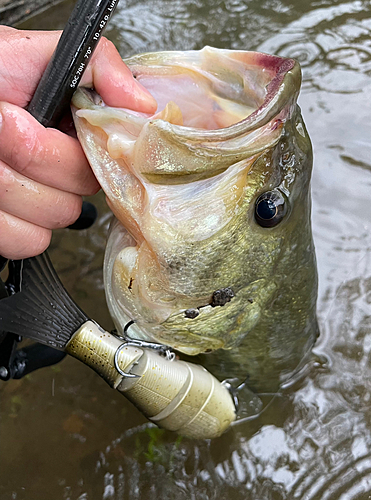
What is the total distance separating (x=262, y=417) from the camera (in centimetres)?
239

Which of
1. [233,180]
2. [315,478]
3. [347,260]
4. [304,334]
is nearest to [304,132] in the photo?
[233,180]

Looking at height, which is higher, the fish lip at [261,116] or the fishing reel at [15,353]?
the fish lip at [261,116]

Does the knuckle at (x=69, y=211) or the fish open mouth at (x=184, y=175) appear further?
the knuckle at (x=69, y=211)

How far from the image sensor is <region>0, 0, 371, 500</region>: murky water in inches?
87.1

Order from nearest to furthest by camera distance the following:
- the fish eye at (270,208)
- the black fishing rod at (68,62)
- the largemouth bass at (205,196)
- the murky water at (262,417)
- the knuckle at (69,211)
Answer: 1. the black fishing rod at (68,62)
2. the largemouth bass at (205,196)
3. the fish eye at (270,208)
4. the knuckle at (69,211)
5. the murky water at (262,417)

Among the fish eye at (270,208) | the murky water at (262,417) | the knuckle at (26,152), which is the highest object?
the knuckle at (26,152)

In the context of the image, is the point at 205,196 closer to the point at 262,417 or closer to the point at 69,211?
the point at 69,211

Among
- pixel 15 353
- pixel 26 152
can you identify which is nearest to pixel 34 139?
pixel 26 152

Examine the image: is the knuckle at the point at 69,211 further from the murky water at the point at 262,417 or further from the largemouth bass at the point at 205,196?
the murky water at the point at 262,417

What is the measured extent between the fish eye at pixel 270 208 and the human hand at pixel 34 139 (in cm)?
50

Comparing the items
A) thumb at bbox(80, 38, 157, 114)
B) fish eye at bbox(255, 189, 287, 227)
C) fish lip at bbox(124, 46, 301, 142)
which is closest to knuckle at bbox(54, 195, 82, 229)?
thumb at bbox(80, 38, 157, 114)

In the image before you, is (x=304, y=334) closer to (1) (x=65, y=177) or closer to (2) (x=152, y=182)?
(2) (x=152, y=182)

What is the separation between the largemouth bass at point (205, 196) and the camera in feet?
4.61

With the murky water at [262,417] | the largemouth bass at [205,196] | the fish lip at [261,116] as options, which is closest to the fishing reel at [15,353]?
the largemouth bass at [205,196]
